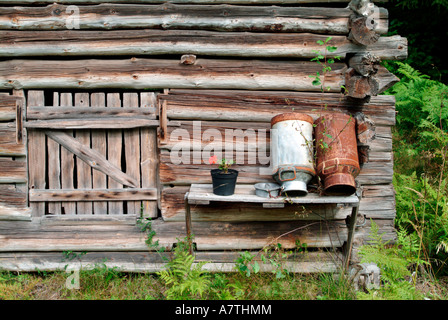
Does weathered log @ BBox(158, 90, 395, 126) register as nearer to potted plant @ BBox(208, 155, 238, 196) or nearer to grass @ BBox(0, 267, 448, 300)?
potted plant @ BBox(208, 155, 238, 196)

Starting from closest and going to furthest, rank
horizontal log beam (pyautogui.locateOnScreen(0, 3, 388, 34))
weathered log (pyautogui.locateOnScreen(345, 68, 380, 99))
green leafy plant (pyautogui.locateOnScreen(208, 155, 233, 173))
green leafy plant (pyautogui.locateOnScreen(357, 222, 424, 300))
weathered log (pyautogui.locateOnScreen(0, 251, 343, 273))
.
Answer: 1. green leafy plant (pyautogui.locateOnScreen(357, 222, 424, 300))
2. green leafy plant (pyautogui.locateOnScreen(208, 155, 233, 173))
3. weathered log (pyautogui.locateOnScreen(345, 68, 380, 99))
4. horizontal log beam (pyautogui.locateOnScreen(0, 3, 388, 34))
5. weathered log (pyautogui.locateOnScreen(0, 251, 343, 273))

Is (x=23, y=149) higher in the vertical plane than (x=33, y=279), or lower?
higher

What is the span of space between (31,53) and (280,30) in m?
2.84

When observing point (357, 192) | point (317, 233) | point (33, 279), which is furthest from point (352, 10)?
point (33, 279)

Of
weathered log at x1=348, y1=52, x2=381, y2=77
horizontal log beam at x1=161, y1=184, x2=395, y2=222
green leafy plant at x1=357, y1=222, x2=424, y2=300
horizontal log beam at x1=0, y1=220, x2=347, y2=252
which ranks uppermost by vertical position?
weathered log at x1=348, y1=52, x2=381, y2=77

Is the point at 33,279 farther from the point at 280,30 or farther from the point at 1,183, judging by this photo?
the point at 280,30

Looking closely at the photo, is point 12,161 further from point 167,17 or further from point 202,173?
point 167,17

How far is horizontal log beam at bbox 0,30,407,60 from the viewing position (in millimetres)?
3725

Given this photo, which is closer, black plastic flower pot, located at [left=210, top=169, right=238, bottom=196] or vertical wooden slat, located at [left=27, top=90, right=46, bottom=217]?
black plastic flower pot, located at [left=210, top=169, right=238, bottom=196]

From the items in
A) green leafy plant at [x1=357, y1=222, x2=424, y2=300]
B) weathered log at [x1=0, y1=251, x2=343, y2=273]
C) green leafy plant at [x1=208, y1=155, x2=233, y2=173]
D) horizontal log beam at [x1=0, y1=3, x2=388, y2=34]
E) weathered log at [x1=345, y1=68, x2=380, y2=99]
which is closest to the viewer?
green leafy plant at [x1=357, y1=222, x2=424, y2=300]

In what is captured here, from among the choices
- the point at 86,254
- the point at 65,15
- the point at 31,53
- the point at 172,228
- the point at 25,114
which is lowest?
the point at 86,254

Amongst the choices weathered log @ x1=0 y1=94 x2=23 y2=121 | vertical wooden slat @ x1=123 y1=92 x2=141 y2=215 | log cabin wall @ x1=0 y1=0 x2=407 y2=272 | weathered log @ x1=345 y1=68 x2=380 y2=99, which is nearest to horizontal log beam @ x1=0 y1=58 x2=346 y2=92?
log cabin wall @ x1=0 y1=0 x2=407 y2=272

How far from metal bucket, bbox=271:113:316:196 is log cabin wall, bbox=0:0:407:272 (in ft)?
1.51

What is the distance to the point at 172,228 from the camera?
3826 mm
